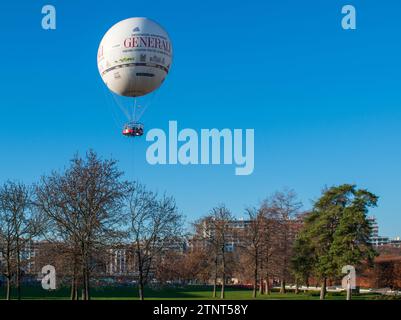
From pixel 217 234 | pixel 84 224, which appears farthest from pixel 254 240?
pixel 84 224

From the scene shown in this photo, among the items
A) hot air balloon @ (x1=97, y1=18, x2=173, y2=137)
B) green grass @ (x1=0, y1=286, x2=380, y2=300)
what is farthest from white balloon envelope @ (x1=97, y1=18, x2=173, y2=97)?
green grass @ (x1=0, y1=286, x2=380, y2=300)

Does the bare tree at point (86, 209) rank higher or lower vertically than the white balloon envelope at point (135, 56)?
lower

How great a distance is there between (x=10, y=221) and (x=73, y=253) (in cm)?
1396

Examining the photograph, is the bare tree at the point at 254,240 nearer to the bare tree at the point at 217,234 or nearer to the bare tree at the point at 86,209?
the bare tree at the point at 217,234

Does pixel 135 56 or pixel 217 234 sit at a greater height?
pixel 135 56

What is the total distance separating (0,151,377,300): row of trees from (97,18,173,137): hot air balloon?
9.70m

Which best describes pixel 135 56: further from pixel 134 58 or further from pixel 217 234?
pixel 217 234

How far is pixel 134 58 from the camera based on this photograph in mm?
46312

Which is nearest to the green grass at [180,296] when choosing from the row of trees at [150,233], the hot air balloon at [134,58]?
the row of trees at [150,233]

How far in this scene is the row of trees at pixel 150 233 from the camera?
180 ft

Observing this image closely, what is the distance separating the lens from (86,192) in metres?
55.2

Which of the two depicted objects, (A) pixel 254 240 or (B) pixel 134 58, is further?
(A) pixel 254 240

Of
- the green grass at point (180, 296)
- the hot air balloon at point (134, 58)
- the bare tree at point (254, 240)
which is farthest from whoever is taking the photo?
the bare tree at point (254, 240)

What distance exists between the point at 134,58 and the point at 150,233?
23422 mm
